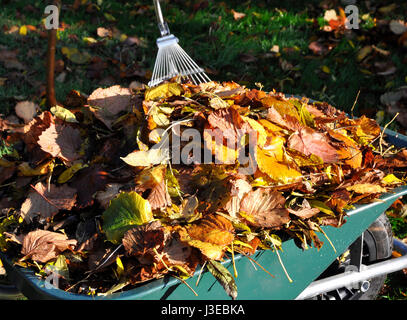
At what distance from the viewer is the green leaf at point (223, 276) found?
1006mm

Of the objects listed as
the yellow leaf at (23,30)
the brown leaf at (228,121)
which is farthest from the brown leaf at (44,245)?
the yellow leaf at (23,30)

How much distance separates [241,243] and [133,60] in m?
2.81

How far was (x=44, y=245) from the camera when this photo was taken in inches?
40.8

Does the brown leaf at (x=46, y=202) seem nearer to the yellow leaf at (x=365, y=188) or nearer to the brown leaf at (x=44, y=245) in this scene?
the brown leaf at (x=44, y=245)

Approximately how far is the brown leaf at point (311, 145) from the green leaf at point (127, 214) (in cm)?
46

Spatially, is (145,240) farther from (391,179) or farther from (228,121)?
(391,179)

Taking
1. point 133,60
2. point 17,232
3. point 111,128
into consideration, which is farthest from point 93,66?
point 17,232

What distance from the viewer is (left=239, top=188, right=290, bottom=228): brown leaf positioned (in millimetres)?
1111

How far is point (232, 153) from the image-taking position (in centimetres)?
113

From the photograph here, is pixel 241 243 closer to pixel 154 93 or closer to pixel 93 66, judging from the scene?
pixel 154 93

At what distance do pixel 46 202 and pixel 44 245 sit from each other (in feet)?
0.50

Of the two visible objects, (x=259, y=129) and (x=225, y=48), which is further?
(x=225, y=48)

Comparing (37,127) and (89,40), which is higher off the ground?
(37,127)

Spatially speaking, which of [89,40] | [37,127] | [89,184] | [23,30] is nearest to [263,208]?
[89,184]
